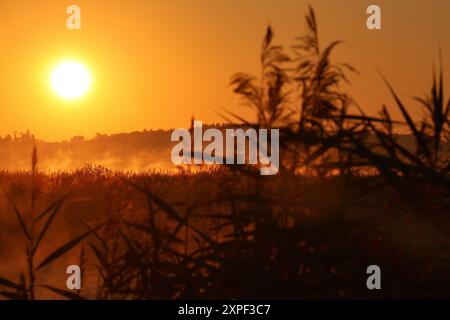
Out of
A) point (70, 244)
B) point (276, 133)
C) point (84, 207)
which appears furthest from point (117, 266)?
point (84, 207)

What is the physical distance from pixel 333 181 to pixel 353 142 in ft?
0.86

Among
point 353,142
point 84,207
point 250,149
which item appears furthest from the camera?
point 84,207

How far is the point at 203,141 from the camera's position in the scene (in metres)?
4.16

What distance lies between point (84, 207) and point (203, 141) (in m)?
15.2

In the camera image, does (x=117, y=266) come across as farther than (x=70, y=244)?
Yes

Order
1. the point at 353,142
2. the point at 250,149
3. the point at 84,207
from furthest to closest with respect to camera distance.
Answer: the point at 84,207
the point at 250,149
the point at 353,142

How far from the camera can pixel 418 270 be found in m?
3.77

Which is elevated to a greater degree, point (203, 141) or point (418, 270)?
point (203, 141)

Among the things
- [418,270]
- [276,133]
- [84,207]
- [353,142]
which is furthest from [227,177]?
[84,207]

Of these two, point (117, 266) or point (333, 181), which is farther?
point (117, 266)

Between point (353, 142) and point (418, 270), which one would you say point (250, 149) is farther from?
point (418, 270)
